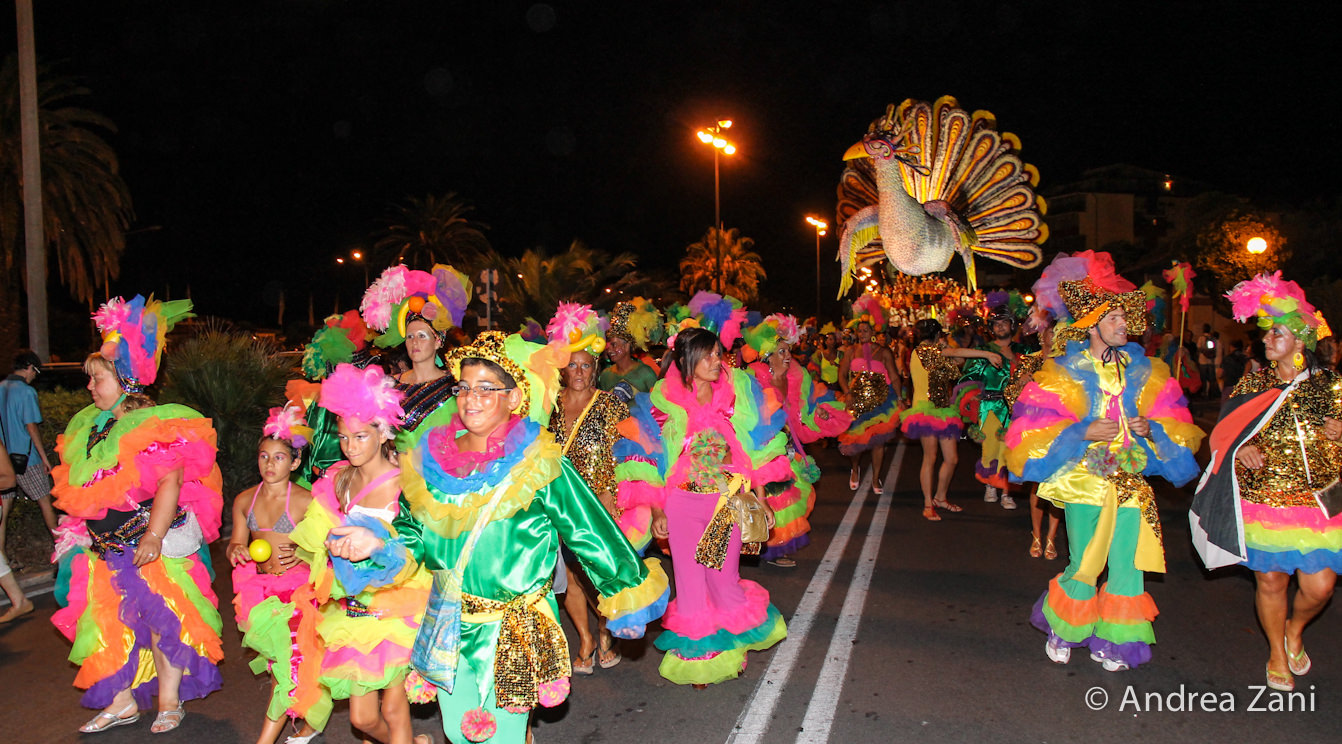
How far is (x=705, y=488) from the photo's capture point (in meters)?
5.26

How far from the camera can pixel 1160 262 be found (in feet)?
140

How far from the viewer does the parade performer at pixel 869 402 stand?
11430mm

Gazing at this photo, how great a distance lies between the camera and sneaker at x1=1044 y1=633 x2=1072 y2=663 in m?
5.39

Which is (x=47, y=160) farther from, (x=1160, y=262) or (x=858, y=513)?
(x=1160, y=262)

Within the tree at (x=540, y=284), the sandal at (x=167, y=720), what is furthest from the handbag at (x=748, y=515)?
the tree at (x=540, y=284)

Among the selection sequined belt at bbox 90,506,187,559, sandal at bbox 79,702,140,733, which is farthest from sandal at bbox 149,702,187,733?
sequined belt at bbox 90,506,187,559

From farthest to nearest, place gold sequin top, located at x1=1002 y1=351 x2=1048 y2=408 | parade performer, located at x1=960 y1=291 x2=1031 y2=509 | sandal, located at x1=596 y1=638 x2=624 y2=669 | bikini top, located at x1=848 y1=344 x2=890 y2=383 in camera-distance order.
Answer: bikini top, located at x1=848 y1=344 x2=890 y2=383 → parade performer, located at x1=960 y1=291 x2=1031 y2=509 → gold sequin top, located at x1=1002 y1=351 x2=1048 y2=408 → sandal, located at x1=596 y1=638 x2=624 y2=669

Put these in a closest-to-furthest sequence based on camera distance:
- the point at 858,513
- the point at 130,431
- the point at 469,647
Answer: the point at 469,647 → the point at 130,431 → the point at 858,513

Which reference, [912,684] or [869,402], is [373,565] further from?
[869,402]

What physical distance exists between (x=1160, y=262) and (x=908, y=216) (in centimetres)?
3493

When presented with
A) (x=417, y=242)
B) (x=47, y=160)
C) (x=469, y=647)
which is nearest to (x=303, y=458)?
(x=469, y=647)

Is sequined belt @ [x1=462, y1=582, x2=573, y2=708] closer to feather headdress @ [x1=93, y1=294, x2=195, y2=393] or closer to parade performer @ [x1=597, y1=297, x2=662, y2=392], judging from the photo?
feather headdress @ [x1=93, y1=294, x2=195, y2=393]

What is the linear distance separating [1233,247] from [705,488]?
32.9 meters

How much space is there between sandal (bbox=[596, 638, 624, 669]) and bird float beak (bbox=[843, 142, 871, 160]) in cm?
1029
